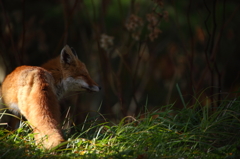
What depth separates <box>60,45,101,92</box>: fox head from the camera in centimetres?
484

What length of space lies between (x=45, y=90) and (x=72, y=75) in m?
0.93

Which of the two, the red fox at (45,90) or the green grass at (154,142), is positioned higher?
the red fox at (45,90)

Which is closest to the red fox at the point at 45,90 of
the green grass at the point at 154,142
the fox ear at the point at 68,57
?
the fox ear at the point at 68,57

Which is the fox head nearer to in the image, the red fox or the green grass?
the red fox

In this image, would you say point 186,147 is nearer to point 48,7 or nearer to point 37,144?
point 37,144

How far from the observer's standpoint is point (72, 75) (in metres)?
4.88

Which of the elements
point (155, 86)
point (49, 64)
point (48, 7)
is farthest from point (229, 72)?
point (49, 64)

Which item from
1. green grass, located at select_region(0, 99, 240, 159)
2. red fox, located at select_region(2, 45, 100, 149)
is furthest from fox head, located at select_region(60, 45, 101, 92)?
green grass, located at select_region(0, 99, 240, 159)

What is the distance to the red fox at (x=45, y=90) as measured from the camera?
3.59 metres

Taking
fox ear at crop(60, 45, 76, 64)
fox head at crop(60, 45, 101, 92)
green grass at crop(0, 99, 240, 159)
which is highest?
fox ear at crop(60, 45, 76, 64)

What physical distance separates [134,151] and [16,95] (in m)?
1.70

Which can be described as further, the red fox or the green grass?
the red fox

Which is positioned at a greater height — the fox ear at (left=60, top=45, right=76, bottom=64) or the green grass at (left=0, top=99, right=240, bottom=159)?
the fox ear at (left=60, top=45, right=76, bottom=64)

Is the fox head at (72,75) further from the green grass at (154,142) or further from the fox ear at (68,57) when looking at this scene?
the green grass at (154,142)
